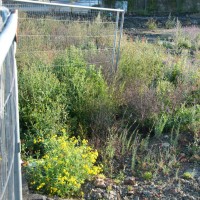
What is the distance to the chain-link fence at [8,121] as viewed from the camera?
222 cm

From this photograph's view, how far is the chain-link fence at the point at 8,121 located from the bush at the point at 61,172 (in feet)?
4.46

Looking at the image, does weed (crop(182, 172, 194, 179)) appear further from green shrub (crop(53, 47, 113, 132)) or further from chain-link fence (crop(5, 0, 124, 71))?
chain-link fence (crop(5, 0, 124, 71))

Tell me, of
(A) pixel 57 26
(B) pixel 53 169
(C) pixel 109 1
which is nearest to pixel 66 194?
(B) pixel 53 169

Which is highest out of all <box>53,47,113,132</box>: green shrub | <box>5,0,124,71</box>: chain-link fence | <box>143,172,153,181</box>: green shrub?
<box>5,0,124,71</box>: chain-link fence

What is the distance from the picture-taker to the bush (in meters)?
4.38

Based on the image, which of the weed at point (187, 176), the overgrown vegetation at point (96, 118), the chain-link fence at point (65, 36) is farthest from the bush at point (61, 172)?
the chain-link fence at point (65, 36)

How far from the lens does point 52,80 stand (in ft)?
21.1

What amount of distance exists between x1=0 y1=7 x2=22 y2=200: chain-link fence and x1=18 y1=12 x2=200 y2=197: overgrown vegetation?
56.6 inches

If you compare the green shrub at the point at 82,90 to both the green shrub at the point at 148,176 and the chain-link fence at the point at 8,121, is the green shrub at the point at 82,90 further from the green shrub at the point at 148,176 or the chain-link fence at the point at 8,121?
the chain-link fence at the point at 8,121

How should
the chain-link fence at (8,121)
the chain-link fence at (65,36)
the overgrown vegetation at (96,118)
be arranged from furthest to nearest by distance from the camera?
the chain-link fence at (65,36), the overgrown vegetation at (96,118), the chain-link fence at (8,121)

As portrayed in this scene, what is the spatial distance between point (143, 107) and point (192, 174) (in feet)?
5.30

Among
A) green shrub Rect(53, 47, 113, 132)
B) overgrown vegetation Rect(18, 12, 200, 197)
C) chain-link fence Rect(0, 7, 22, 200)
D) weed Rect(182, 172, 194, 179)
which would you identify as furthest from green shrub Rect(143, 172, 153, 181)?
chain-link fence Rect(0, 7, 22, 200)

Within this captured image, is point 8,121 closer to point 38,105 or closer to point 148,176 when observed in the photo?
point 148,176

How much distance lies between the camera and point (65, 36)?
7.70 meters
